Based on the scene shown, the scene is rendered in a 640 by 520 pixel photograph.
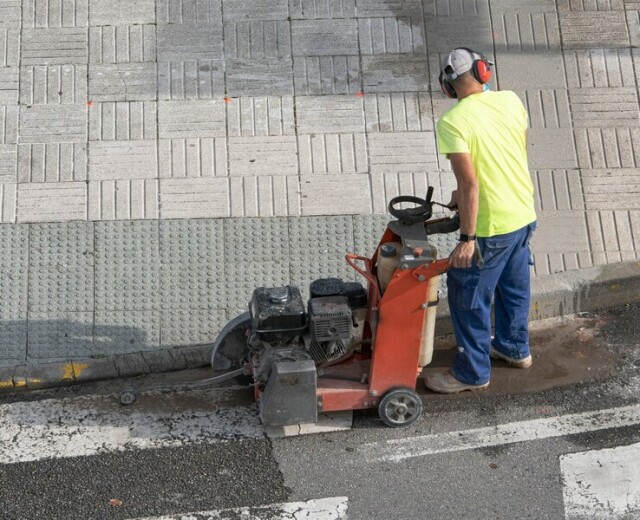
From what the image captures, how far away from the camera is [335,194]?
6.84 metres

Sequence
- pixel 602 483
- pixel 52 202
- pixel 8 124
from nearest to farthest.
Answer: pixel 602 483 < pixel 52 202 < pixel 8 124

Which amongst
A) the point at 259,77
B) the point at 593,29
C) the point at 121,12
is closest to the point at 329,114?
the point at 259,77

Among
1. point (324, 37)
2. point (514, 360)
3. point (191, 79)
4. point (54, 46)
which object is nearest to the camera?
point (514, 360)

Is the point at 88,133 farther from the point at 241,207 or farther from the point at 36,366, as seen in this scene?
the point at 36,366

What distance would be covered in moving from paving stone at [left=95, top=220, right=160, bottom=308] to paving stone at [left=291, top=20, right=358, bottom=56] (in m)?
1.86

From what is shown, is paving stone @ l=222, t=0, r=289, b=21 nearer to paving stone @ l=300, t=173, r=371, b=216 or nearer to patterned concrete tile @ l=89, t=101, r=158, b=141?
patterned concrete tile @ l=89, t=101, r=158, b=141

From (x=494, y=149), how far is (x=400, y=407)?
4.75ft

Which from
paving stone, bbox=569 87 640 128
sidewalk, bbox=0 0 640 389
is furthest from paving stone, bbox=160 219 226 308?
paving stone, bbox=569 87 640 128

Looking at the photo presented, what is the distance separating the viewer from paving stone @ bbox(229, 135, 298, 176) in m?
6.93

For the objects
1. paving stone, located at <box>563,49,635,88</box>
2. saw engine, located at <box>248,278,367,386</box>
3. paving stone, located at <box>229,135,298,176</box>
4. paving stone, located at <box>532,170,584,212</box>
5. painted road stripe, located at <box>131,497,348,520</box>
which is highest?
paving stone, located at <box>563,49,635,88</box>

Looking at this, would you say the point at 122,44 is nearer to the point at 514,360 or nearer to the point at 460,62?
the point at 460,62

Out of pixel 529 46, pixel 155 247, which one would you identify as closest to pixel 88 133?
pixel 155 247

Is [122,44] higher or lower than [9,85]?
higher

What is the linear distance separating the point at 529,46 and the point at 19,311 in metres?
4.19
